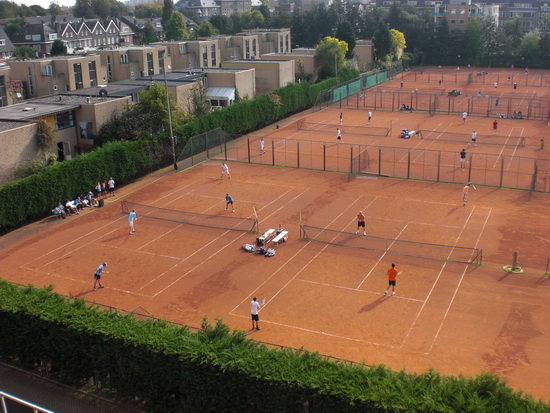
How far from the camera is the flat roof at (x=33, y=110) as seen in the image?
42500 millimetres

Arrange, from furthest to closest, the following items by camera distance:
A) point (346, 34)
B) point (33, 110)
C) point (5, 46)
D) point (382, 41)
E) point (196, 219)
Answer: point (5, 46)
point (382, 41)
point (346, 34)
point (33, 110)
point (196, 219)

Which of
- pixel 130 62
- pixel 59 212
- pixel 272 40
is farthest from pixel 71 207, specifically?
pixel 272 40

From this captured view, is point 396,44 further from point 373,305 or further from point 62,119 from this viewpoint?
point 373,305

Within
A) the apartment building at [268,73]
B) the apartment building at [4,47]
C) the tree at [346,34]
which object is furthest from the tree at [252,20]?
the apartment building at [268,73]

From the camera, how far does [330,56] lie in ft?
267

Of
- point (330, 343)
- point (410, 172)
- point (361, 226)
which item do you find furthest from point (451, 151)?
point (330, 343)

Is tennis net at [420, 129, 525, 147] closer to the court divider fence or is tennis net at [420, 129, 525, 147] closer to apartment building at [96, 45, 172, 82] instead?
the court divider fence

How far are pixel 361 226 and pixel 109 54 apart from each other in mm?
48536

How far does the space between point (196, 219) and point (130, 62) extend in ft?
138

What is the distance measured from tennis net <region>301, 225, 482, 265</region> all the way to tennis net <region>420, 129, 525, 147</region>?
25.1 m

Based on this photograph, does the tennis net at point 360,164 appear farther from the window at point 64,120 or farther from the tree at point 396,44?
the tree at point 396,44

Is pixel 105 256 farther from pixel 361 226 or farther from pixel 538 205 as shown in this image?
pixel 538 205

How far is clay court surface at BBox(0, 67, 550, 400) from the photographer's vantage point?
2172cm

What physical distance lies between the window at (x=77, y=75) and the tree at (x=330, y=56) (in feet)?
109
